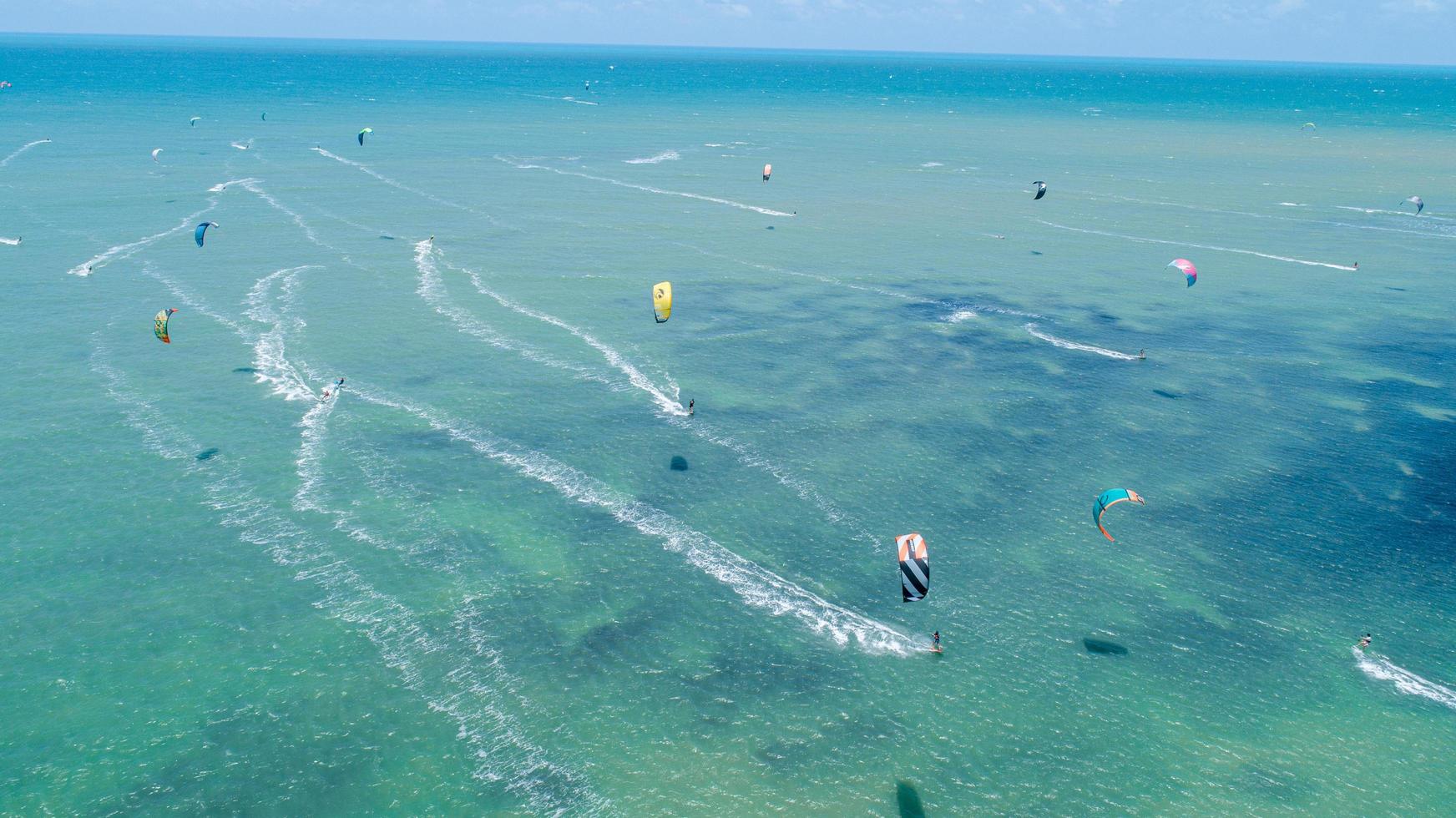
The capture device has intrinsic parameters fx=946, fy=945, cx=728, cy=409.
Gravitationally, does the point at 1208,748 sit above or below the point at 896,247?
below

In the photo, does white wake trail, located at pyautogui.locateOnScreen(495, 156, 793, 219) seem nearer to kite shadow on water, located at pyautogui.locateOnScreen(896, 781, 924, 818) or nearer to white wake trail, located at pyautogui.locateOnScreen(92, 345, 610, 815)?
white wake trail, located at pyautogui.locateOnScreen(92, 345, 610, 815)

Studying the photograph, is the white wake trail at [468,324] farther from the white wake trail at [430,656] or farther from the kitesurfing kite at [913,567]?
the kitesurfing kite at [913,567]

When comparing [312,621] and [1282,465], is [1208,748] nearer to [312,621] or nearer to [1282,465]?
[1282,465]

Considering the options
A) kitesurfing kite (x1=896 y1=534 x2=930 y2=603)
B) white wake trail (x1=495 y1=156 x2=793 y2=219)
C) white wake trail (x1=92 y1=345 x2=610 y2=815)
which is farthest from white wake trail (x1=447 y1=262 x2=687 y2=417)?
white wake trail (x1=495 y1=156 x2=793 y2=219)

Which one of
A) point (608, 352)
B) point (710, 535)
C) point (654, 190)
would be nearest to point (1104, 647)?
point (710, 535)

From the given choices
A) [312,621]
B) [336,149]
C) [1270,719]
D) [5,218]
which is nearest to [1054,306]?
[1270,719]

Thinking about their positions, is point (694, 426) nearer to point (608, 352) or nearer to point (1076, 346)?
point (608, 352)
